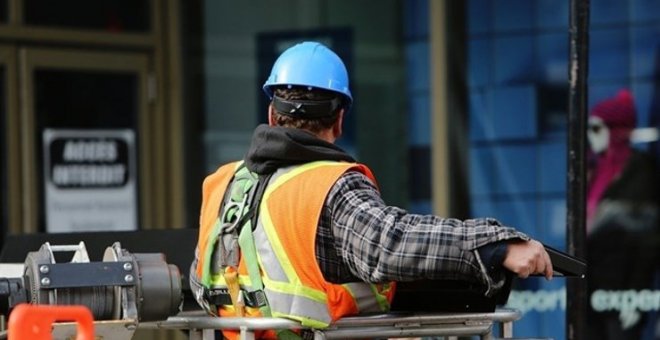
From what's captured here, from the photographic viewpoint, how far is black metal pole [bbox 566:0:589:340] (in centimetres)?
447

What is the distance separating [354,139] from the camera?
8297 millimetres

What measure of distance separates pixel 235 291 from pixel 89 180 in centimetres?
471

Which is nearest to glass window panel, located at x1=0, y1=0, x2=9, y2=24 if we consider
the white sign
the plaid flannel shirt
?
the white sign

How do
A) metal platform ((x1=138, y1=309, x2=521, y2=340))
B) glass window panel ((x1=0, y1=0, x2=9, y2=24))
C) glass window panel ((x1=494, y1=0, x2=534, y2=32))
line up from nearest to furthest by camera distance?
metal platform ((x1=138, y1=309, x2=521, y2=340))
glass window panel ((x1=494, y1=0, x2=534, y2=32))
glass window panel ((x1=0, y1=0, x2=9, y2=24))

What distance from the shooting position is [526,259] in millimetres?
3637

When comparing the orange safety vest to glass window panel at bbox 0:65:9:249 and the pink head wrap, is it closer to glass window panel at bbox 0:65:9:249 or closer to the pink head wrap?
the pink head wrap

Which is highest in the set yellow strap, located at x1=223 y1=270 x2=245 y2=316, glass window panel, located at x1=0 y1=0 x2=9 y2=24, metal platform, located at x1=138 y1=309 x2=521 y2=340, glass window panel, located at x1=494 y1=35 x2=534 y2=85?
glass window panel, located at x1=0 y1=0 x2=9 y2=24

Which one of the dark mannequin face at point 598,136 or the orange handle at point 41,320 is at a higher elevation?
the dark mannequin face at point 598,136

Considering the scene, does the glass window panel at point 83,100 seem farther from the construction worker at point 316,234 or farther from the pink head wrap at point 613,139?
the construction worker at point 316,234

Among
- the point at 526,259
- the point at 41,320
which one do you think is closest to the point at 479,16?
the point at 526,259

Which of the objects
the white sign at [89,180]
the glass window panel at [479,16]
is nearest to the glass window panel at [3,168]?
the white sign at [89,180]

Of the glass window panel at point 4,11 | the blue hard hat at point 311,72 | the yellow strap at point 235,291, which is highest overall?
the glass window panel at point 4,11

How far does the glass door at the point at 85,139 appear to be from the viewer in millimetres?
8312

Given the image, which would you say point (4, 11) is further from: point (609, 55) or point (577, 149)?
point (577, 149)
